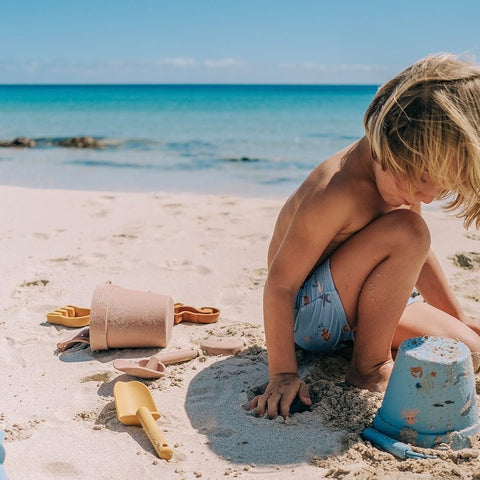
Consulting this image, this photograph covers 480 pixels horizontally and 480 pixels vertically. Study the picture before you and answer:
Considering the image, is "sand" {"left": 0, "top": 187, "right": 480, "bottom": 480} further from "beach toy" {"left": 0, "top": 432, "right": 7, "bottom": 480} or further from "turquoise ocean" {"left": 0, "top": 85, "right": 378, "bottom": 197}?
"turquoise ocean" {"left": 0, "top": 85, "right": 378, "bottom": 197}

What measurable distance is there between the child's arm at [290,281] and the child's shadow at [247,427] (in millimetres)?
64

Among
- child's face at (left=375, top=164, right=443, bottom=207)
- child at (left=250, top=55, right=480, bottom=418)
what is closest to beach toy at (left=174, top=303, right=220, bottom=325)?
child at (left=250, top=55, right=480, bottom=418)

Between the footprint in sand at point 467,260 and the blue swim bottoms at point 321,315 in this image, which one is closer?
the blue swim bottoms at point 321,315

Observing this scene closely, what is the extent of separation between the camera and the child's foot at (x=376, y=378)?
213 cm

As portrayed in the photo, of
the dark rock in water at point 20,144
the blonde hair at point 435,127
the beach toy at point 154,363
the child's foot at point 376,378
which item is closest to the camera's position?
the blonde hair at point 435,127

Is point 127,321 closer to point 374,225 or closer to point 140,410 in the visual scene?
point 140,410

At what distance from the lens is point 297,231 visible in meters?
2.02

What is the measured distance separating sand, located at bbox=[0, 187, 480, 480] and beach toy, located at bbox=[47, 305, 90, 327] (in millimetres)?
49

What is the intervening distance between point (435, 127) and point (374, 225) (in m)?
0.45

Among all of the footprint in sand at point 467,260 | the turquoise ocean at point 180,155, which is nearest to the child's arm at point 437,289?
the footprint in sand at point 467,260

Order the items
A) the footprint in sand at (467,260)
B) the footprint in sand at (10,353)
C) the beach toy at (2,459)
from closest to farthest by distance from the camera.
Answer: the beach toy at (2,459) → the footprint in sand at (10,353) → the footprint in sand at (467,260)

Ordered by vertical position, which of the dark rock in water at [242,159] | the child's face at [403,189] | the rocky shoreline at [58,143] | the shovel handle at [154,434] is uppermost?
the child's face at [403,189]

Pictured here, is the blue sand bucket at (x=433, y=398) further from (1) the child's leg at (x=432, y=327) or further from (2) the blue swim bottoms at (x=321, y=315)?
(1) the child's leg at (x=432, y=327)

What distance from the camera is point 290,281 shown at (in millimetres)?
2072
